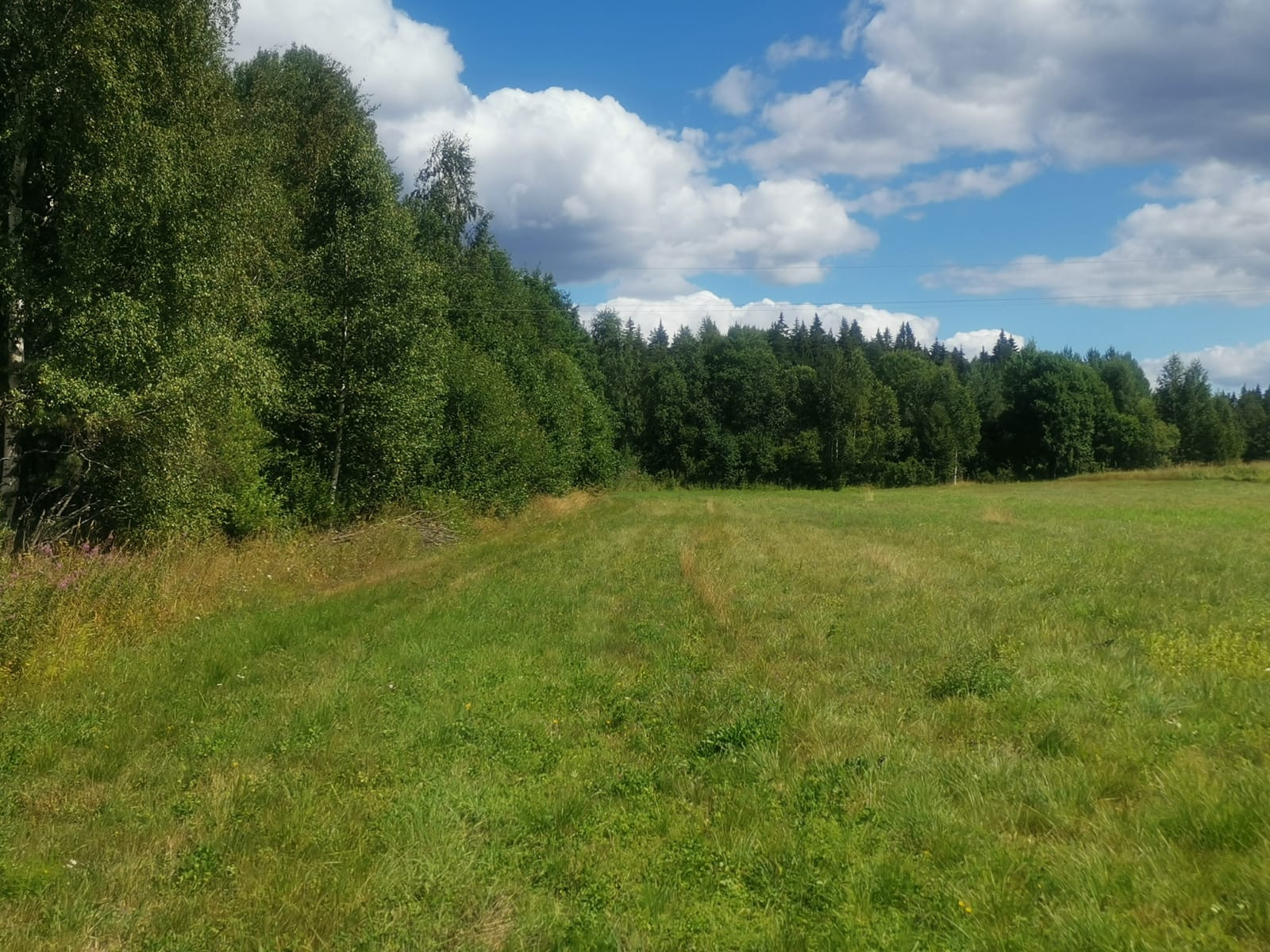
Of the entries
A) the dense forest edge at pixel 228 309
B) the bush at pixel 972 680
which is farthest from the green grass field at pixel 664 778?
the dense forest edge at pixel 228 309

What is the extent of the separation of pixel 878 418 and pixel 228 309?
65.6 metres

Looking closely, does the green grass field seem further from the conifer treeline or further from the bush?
the conifer treeline

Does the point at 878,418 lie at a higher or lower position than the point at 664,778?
higher

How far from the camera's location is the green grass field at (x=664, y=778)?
3.89m

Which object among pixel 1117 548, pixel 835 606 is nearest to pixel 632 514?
pixel 1117 548

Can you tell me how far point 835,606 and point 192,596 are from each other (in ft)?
30.5

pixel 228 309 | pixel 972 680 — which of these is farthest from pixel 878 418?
pixel 972 680

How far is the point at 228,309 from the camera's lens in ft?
49.2

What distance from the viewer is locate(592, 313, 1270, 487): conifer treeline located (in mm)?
70312

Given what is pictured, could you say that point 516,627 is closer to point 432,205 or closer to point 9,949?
point 9,949

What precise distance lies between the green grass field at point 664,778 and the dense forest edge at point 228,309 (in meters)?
3.87

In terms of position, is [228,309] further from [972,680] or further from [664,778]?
[972,680]

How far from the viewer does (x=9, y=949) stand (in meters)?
3.74

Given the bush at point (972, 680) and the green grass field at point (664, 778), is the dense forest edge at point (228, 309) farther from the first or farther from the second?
the bush at point (972, 680)
